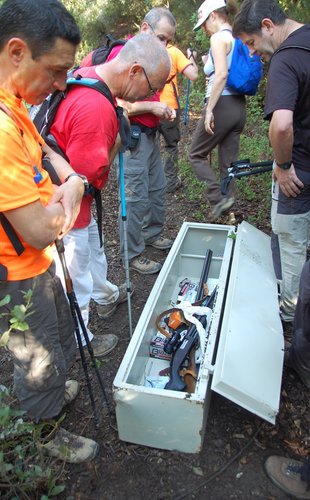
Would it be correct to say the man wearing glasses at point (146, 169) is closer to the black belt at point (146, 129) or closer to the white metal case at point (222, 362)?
the black belt at point (146, 129)

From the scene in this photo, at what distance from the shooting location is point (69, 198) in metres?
1.88

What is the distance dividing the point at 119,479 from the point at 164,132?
4203 mm

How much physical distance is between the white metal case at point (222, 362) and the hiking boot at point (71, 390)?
18.0 inches

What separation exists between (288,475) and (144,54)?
256 centimetres

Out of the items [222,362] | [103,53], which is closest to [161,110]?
[103,53]

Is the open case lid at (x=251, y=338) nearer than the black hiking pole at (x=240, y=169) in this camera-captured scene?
Yes

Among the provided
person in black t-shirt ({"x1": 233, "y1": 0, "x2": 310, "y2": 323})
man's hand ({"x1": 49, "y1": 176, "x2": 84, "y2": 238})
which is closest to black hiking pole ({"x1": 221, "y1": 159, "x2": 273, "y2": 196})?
person in black t-shirt ({"x1": 233, "y1": 0, "x2": 310, "y2": 323})

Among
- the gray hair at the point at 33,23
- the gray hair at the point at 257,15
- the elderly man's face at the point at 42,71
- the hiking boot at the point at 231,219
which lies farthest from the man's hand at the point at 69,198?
the hiking boot at the point at 231,219

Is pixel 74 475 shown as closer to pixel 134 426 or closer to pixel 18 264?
pixel 134 426

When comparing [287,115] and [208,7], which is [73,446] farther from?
[208,7]

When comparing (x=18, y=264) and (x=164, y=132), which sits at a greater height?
(x=18, y=264)

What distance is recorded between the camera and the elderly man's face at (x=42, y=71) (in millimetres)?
1546

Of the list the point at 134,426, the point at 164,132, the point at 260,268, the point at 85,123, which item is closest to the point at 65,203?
the point at 85,123

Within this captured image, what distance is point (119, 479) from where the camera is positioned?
223cm
